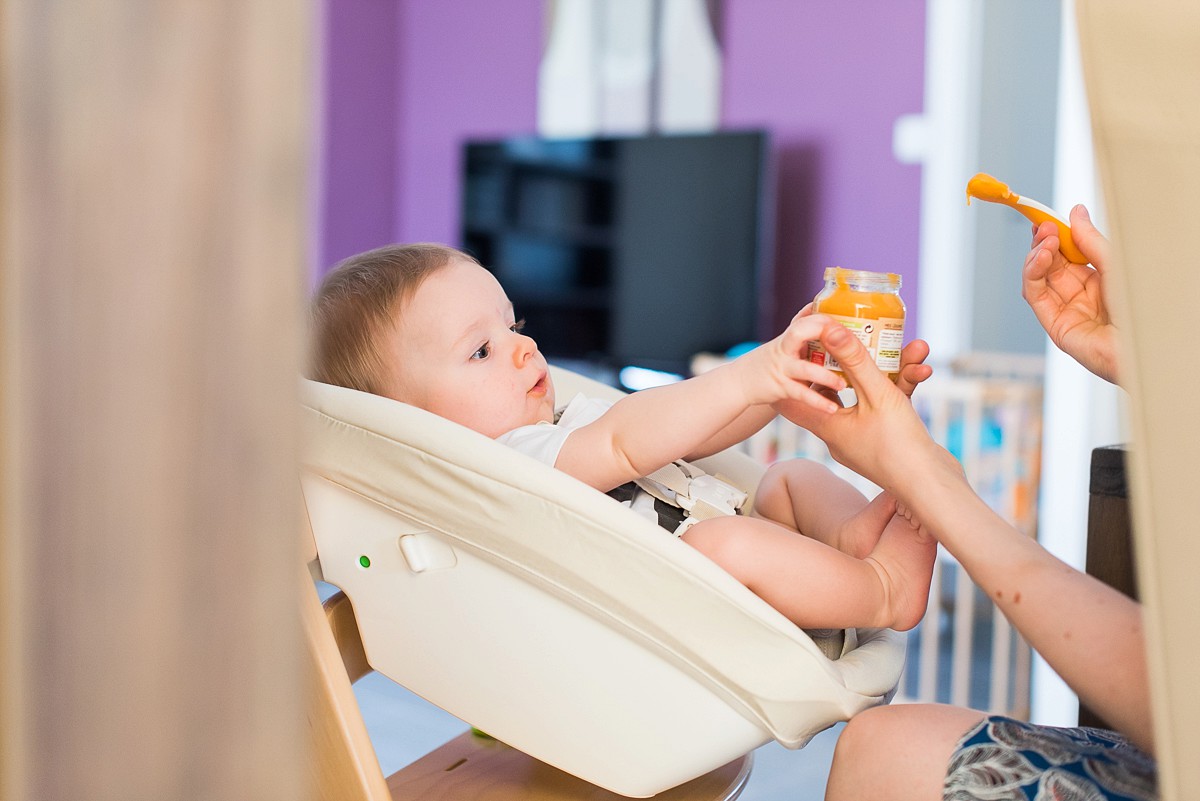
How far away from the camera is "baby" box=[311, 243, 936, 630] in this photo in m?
0.91

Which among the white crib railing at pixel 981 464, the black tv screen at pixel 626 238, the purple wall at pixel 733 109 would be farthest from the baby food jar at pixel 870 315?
the black tv screen at pixel 626 238

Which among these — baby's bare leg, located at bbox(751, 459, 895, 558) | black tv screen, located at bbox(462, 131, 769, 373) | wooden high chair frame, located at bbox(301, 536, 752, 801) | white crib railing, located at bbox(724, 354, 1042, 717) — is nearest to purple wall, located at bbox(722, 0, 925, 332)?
black tv screen, located at bbox(462, 131, 769, 373)

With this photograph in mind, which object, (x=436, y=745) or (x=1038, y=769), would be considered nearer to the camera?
(x=1038, y=769)

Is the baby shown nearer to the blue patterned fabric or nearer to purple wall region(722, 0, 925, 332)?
the blue patterned fabric

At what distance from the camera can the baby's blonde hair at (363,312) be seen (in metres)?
1.11

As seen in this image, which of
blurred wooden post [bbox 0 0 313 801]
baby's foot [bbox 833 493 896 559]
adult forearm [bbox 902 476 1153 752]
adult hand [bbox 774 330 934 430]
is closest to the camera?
blurred wooden post [bbox 0 0 313 801]

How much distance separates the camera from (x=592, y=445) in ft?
3.23

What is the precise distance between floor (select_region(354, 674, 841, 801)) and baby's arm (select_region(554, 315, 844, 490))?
46.6 inches

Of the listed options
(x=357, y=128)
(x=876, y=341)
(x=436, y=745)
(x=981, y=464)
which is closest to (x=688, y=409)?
(x=876, y=341)

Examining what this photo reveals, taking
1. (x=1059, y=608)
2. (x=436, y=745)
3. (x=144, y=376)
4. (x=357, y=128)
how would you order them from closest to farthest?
(x=144, y=376), (x=1059, y=608), (x=436, y=745), (x=357, y=128)

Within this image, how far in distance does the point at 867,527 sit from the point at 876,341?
0.75ft

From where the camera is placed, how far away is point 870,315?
33.1 inches

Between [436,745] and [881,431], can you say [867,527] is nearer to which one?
[881,431]

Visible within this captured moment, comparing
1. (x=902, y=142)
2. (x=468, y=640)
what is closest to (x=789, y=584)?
(x=468, y=640)
